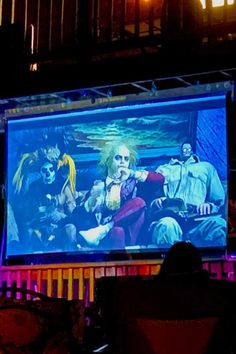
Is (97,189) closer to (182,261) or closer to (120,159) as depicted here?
Result: (120,159)

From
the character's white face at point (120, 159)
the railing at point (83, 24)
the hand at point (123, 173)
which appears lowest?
the hand at point (123, 173)

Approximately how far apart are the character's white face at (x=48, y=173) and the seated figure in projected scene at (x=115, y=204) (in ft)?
1.20

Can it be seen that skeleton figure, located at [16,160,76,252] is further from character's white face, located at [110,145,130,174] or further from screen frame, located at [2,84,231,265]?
character's white face, located at [110,145,130,174]

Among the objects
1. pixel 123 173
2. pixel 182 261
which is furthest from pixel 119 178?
pixel 182 261

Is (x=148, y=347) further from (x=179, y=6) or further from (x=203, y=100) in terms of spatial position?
(x=179, y=6)

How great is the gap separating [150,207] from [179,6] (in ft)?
4.70

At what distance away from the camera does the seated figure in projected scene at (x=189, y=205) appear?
14.5 feet

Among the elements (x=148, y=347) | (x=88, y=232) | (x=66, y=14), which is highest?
(x=66, y=14)

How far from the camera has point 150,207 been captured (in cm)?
469

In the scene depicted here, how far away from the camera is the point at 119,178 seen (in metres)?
4.84

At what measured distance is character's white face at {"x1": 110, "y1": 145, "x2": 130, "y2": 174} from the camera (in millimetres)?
4844

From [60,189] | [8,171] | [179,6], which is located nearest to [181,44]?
[179,6]

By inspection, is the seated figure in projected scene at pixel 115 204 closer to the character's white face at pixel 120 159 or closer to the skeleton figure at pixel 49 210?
the character's white face at pixel 120 159

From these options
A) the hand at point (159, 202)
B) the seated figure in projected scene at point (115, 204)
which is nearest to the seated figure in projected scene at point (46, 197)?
the seated figure in projected scene at point (115, 204)
